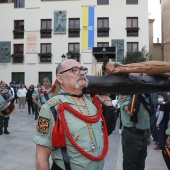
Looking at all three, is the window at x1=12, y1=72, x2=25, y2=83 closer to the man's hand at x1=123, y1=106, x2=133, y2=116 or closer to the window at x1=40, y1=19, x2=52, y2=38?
the window at x1=40, y1=19, x2=52, y2=38

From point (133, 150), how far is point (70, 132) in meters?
1.97

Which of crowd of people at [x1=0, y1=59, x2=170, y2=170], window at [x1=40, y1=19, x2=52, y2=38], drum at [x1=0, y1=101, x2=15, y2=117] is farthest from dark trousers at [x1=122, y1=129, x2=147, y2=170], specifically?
window at [x1=40, y1=19, x2=52, y2=38]

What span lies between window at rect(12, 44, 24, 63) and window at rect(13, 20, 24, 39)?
3.19 feet

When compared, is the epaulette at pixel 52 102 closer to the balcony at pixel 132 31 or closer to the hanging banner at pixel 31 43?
the balcony at pixel 132 31

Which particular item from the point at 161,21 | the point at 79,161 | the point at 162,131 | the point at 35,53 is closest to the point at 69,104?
the point at 79,161

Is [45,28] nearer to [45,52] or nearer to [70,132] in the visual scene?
[45,52]

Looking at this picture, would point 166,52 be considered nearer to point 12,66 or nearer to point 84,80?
point 12,66

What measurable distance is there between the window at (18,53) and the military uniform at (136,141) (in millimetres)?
25317

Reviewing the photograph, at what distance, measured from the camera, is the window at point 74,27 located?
27375 millimetres

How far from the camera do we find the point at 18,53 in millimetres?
28266

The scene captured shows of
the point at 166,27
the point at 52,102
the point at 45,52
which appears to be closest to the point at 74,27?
the point at 45,52

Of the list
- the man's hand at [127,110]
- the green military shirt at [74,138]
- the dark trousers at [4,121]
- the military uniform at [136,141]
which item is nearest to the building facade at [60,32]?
the dark trousers at [4,121]

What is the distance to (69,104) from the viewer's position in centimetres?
217

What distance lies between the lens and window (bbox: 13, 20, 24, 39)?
92.8 feet
